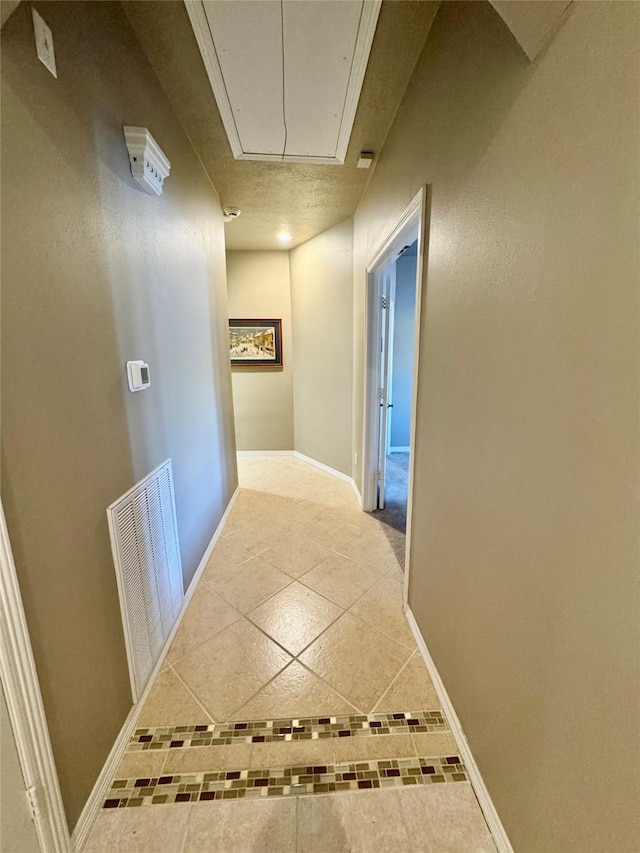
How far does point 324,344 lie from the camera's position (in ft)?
12.5

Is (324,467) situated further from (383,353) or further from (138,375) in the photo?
(138,375)

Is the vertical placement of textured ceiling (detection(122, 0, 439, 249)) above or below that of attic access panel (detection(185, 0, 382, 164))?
above

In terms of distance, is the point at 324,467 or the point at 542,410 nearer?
the point at 542,410

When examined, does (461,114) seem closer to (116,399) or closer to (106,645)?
(116,399)

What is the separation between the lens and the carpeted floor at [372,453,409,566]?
2568mm

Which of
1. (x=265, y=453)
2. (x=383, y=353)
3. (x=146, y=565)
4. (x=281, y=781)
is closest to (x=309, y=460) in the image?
(x=265, y=453)

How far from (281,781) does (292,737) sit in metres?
0.13

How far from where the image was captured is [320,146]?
79.9 inches

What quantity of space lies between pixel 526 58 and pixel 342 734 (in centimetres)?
206

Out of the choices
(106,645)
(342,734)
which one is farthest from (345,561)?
(106,645)

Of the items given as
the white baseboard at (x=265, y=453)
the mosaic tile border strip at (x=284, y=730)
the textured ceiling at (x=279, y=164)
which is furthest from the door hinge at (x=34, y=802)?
the white baseboard at (x=265, y=453)

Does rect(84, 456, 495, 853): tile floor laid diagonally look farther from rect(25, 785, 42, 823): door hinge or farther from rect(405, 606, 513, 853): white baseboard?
rect(25, 785, 42, 823): door hinge

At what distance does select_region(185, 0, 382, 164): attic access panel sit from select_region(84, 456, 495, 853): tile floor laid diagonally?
2540 mm

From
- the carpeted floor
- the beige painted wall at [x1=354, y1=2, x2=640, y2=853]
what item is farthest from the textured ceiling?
the carpeted floor
